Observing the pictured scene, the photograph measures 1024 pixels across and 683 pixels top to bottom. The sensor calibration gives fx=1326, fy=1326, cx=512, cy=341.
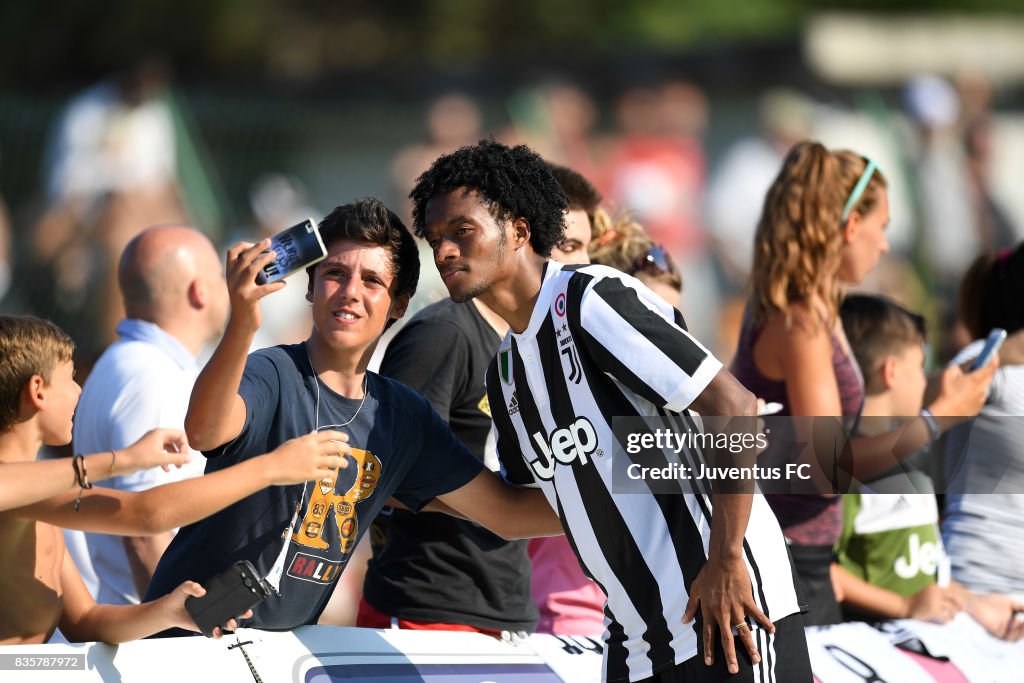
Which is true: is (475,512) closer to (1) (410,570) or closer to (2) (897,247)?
(1) (410,570)

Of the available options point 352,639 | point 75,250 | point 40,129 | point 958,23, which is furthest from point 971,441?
point 958,23

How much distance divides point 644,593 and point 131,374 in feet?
7.35

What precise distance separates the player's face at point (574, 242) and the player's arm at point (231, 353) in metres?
1.53

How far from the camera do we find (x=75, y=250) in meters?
11.9

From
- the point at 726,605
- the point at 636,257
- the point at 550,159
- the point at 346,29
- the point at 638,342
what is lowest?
the point at 726,605

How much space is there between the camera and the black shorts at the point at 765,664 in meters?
3.31

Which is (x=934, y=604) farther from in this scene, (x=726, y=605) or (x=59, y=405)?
(x=59, y=405)

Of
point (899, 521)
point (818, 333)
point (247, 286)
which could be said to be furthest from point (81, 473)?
point (899, 521)

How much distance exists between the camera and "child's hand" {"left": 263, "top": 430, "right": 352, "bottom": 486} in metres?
3.38

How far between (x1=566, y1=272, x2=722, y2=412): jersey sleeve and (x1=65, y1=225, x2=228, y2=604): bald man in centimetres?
197

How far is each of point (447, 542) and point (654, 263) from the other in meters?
1.39

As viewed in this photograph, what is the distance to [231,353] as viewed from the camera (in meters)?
3.20

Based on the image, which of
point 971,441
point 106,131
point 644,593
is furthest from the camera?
point 106,131

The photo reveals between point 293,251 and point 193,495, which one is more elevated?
point 293,251
